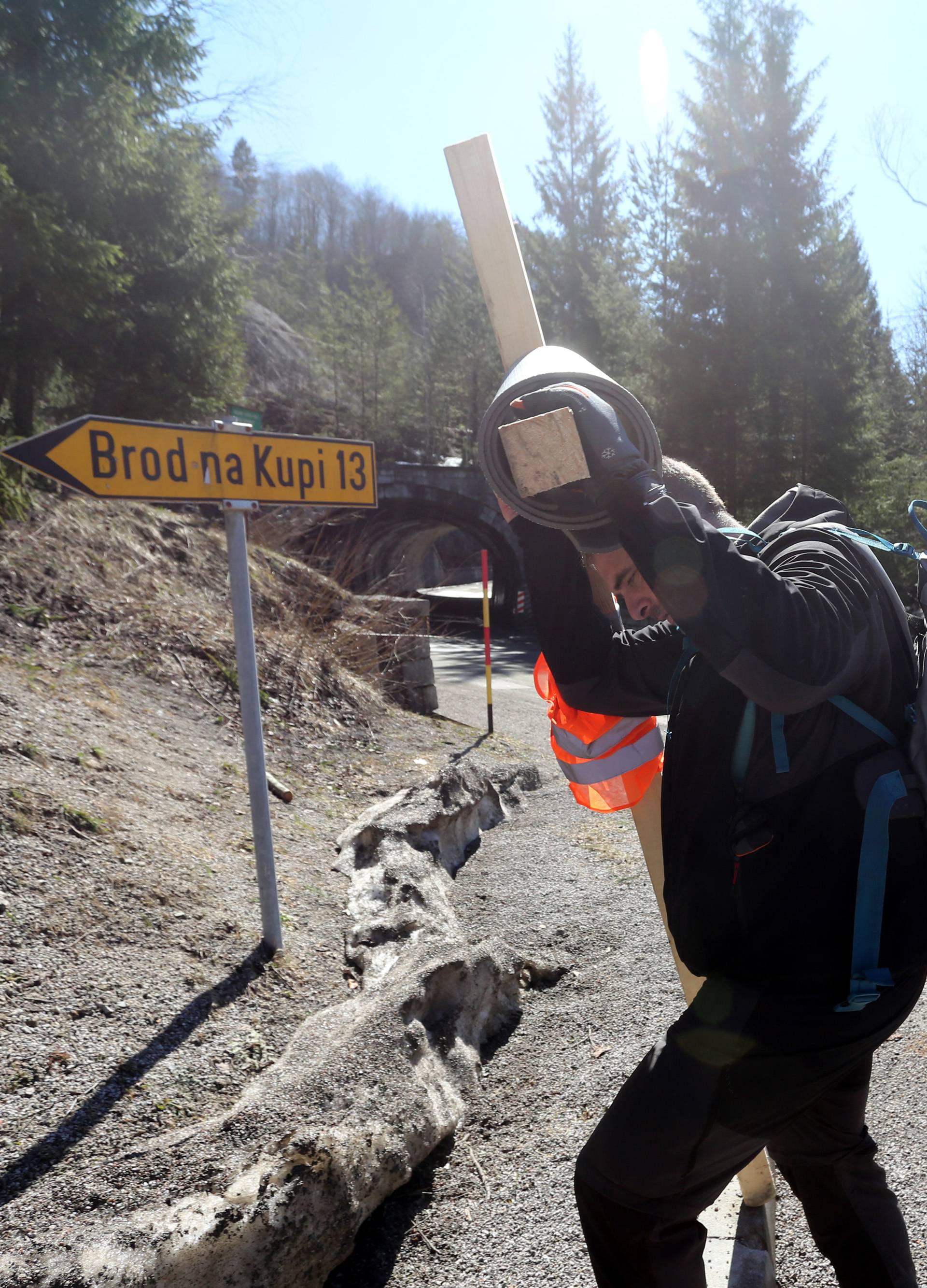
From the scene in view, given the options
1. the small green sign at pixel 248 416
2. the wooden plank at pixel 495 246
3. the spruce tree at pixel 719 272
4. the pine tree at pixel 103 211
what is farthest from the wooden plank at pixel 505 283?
the spruce tree at pixel 719 272

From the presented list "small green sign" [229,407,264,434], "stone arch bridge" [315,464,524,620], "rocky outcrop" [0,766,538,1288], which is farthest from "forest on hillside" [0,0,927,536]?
"rocky outcrop" [0,766,538,1288]

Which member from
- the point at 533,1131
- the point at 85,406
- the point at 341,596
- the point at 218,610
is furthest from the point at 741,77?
the point at 533,1131

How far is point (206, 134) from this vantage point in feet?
55.8

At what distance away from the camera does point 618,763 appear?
196 cm

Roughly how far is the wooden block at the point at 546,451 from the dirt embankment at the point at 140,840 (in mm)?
1799

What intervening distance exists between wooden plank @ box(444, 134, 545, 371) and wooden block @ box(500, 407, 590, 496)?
723mm

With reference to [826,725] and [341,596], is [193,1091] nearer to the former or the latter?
[826,725]

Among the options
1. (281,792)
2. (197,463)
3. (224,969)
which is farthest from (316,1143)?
(281,792)

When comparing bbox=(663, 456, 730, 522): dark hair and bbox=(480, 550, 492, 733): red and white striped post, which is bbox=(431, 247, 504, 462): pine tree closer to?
bbox=(480, 550, 492, 733): red and white striped post

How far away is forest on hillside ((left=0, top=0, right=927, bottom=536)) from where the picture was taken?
1305cm

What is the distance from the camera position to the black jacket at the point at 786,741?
114cm

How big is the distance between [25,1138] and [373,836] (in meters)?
2.51

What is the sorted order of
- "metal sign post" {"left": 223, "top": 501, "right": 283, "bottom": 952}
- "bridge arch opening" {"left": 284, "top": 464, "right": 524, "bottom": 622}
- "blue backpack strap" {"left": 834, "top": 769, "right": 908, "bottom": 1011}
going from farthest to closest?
"bridge arch opening" {"left": 284, "top": 464, "right": 524, "bottom": 622}
"metal sign post" {"left": 223, "top": 501, "right": 283, "bottom": 952}
"blue backpack strap" {"left": 834, "top": 769, "right": 908, "bottom": 1011}

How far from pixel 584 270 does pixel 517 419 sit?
28832 mm
